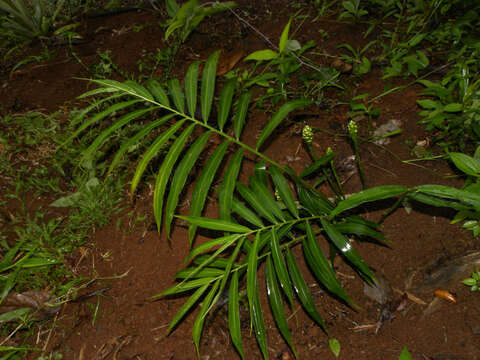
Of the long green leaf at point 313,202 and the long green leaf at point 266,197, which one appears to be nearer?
the long green leaf at point 266,197

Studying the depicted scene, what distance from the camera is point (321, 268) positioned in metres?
1.38

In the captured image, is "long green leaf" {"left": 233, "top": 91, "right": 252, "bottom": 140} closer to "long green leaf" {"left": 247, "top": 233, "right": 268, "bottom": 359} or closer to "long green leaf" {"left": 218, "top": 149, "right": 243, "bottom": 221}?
"long green leaf" {"left": 218, "top": 149, "right": 243, "bottom": 221}

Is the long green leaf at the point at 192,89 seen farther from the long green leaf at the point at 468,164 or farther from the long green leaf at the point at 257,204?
the long green leaf at the point at 468,164

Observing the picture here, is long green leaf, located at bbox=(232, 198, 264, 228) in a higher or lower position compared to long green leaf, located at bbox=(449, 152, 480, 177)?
lower

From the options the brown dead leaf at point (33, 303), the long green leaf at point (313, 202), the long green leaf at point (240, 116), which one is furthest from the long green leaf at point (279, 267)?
the brown dead leaf at point (33, 303)

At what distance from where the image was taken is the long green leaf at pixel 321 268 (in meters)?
1.32

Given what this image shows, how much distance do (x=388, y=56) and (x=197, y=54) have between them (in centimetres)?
152

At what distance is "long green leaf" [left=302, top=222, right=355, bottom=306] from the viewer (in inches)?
51.9

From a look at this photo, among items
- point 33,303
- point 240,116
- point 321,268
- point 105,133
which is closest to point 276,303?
point 321,268

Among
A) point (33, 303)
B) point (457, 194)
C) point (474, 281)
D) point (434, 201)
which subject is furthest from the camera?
point (33, 303)

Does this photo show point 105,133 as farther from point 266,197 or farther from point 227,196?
point 266,197

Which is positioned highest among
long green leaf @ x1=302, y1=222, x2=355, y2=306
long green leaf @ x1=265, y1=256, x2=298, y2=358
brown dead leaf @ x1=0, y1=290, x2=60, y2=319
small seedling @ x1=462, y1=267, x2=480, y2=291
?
long green leaf @ x1=302, y1=222, x2=355, y2=306

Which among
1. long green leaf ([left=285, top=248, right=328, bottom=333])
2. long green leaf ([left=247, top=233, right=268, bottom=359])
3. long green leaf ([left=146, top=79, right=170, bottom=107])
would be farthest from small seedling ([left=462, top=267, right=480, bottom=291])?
long green leaf ([left=146, top=79, right=170, bottom=107])

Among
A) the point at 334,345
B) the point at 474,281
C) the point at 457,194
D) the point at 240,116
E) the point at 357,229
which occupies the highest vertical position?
the point at 240,116
